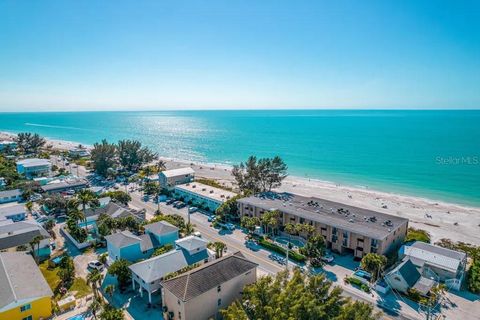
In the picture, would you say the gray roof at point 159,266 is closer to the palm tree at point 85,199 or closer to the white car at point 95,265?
the white car at point 95,265

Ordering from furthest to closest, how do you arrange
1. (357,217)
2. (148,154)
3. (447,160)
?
(447,160) < (148,154) < (357,217)

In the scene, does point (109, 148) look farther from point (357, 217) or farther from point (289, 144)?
point (289, 144)

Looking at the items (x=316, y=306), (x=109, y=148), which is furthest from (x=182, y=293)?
(x=109, y=148)

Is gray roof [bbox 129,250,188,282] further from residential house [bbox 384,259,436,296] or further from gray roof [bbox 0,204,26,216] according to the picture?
gray roof [bbox 0,204,26,216]

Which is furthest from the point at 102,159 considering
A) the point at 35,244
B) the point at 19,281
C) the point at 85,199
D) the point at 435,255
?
the point at 435,255

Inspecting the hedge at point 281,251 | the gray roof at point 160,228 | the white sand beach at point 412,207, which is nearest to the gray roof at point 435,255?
the white sand beach at point 412,207

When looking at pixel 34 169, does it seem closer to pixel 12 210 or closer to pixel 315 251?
pixel 12 210
